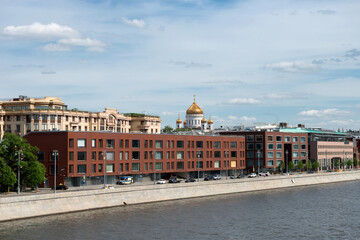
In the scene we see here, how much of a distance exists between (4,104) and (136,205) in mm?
90592

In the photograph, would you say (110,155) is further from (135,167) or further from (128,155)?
(135,167)

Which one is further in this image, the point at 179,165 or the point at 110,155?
the point at 179,165

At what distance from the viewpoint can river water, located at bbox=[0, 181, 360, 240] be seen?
78688 mm

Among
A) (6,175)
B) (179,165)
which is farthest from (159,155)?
(6,175)

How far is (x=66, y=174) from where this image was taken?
123 metres

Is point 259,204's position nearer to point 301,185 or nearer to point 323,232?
point 323,232

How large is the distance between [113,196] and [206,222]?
80.4 ft

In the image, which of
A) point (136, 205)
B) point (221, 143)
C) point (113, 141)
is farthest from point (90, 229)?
point (221, 143)

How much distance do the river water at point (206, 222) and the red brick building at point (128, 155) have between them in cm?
2240

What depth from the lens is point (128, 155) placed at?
138 metres

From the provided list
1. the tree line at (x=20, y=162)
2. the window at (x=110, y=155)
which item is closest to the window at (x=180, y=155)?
the window at (x=110, y=155)

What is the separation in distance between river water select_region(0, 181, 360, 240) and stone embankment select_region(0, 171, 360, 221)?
2.25 m

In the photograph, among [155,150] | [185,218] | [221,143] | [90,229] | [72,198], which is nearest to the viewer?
[90,229]

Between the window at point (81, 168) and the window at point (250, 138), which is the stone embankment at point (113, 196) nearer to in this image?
the window at point (81, 168)
